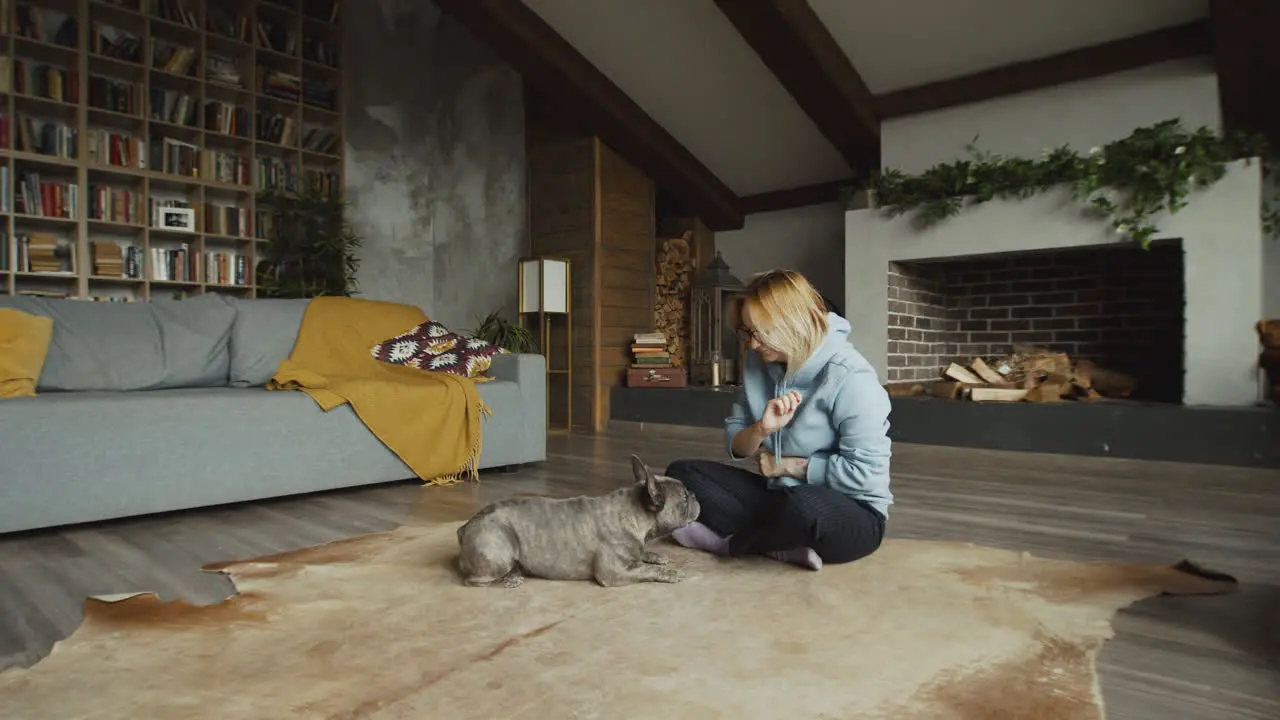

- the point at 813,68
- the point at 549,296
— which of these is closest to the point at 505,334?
the point at 549,296

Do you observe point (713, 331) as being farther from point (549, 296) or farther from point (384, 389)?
point (384, 389)

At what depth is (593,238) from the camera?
17.8 ft

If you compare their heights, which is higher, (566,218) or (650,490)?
(566,218)

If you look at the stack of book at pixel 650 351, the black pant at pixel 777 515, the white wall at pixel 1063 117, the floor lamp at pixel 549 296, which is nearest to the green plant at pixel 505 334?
the floor lamp at pixel 549 296

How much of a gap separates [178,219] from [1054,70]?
17.0 feet

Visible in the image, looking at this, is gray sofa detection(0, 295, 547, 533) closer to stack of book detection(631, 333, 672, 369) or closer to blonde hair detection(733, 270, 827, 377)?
blonde hair detection(733, 270, 827, 377)

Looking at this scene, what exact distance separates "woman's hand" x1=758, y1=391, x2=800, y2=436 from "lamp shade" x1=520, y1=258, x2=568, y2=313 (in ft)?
11.6

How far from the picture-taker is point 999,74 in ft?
14.0

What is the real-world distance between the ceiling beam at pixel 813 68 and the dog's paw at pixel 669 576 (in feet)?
10.7

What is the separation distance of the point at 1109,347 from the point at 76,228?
612 centimetres

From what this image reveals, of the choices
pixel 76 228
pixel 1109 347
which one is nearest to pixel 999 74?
pixel 1109 347

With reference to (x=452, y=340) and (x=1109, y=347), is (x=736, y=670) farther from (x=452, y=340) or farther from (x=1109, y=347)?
(x=1109, y=347)

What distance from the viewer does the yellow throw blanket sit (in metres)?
2.96

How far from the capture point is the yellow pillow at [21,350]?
2412 mm
